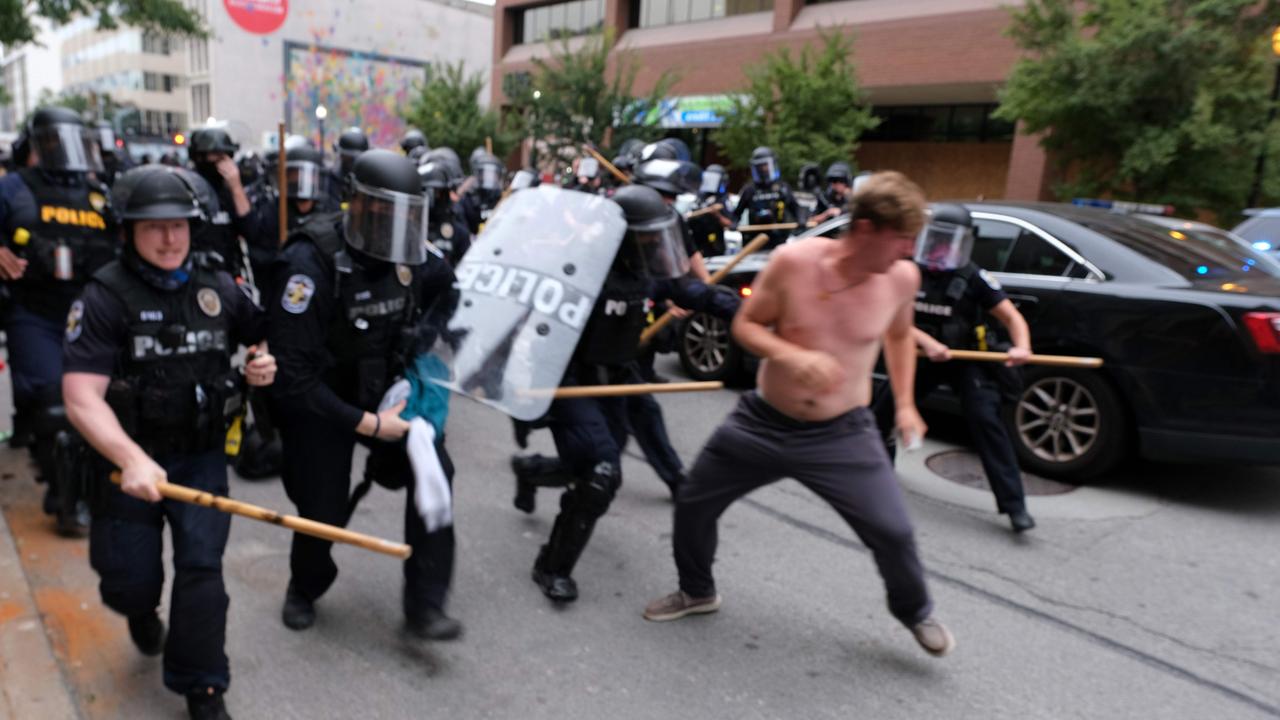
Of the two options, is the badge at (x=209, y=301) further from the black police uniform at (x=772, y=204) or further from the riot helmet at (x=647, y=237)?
the black police uniform at (x=772, y=204)

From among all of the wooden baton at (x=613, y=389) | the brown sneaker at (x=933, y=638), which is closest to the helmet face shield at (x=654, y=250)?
the wooden baton at (x=613, y=389)

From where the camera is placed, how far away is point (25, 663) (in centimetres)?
290

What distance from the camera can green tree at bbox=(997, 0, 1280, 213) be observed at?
10555 mm

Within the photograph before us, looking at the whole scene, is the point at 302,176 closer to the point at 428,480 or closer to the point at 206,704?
the point at 428,480

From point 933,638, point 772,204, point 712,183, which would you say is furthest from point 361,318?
point 712,183

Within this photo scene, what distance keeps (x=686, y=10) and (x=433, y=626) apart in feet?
97.0

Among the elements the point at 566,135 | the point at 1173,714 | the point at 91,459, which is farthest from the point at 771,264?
the point at 566,135

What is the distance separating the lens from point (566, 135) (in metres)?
24.2

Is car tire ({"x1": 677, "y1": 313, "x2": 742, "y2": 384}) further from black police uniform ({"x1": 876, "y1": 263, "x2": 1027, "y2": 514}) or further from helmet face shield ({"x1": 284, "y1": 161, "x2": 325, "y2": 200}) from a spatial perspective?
helmet face shield ({"x1": 284, "y1": 161, "x2": 325, "y2": 200})

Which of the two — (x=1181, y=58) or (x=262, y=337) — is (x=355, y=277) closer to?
(x=262, y=337)

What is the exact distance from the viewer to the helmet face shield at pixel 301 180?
18.7 ft

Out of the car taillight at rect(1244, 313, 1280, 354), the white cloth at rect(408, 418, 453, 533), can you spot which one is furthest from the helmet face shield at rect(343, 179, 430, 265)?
the car taillight at rect(1244, 313, 1280, 354)

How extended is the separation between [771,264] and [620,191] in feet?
3.09

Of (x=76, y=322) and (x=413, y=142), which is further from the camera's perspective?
(x=413, y=142)
